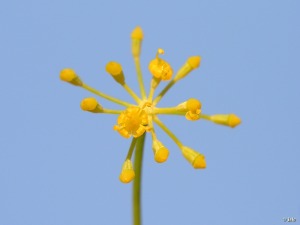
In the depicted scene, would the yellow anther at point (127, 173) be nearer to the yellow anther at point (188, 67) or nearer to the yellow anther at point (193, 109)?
the yellow anther at point (193, 109)

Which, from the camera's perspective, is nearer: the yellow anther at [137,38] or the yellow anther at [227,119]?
the yellow anther at [227,119]

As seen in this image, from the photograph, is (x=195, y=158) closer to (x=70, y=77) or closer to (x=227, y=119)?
(x=227, y=119)

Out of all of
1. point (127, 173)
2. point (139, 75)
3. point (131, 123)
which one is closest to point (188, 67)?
point (139, 75)

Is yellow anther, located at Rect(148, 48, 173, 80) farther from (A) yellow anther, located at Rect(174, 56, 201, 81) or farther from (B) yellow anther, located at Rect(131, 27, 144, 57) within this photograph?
(B) yellow anther, located at Rect(131, 27, 144, 57)

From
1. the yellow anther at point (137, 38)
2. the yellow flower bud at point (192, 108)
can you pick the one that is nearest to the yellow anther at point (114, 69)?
the yellow anther at point (137, 38)

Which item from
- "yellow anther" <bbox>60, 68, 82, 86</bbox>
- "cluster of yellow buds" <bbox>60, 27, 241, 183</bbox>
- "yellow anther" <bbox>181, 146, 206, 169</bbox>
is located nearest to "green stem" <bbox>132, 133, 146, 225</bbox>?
"cluster of yellow buds" <bbox>60, 27, 241, 183</bbox>

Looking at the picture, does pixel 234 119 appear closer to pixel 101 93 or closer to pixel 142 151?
pixel 142 151

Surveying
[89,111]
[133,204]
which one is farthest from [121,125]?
[133,204]
